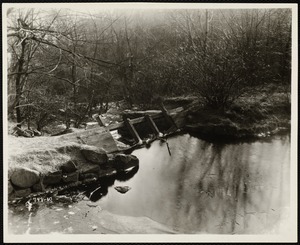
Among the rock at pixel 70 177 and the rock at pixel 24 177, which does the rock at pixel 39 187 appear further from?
the rock at pixel 70 177

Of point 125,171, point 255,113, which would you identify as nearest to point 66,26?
point 125,171

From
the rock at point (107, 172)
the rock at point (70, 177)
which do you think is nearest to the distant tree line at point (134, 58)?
the rock at point (70, 177)

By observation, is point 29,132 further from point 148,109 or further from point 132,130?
point 148,109

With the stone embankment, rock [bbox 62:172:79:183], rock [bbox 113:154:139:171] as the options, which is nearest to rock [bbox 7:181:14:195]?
the stone embankment

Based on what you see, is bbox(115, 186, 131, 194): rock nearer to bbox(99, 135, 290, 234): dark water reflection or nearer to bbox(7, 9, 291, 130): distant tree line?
bbox(99, 135, 290, 234): dark water reflection

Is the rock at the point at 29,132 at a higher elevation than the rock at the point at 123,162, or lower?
higher

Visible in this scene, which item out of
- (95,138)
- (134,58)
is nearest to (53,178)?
(95,138)
